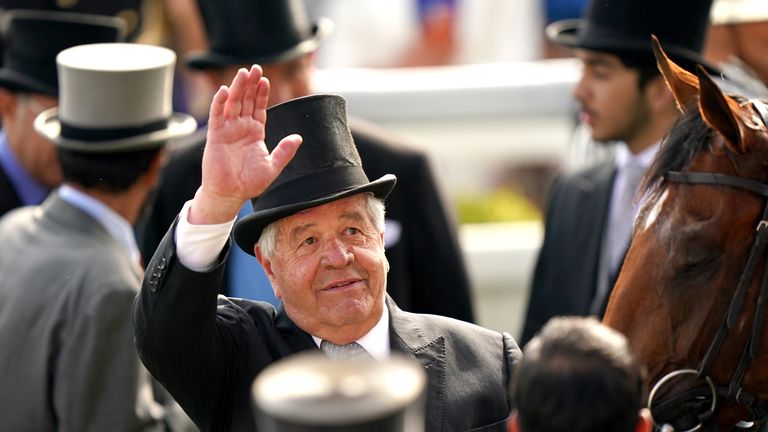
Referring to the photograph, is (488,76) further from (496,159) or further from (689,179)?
(689,179)

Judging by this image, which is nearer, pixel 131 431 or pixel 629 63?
pixel 131 431

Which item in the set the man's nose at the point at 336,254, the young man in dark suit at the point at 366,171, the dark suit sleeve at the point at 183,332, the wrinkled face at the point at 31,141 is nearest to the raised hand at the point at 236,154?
the dark suit sleeve at the point at 183,332

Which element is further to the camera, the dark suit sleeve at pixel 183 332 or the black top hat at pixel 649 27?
the black top hat at pixel 649 27

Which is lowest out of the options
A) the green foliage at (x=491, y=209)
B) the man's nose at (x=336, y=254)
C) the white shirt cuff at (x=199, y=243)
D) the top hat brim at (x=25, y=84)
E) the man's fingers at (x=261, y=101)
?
the green foliage at (x=491, y=209)

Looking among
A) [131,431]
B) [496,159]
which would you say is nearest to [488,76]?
[496,159]

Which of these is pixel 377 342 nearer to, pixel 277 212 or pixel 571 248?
pixel 277 212

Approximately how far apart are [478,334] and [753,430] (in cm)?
90

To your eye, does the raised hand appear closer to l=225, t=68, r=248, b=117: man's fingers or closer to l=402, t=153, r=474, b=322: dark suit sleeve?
l=225, t=68, r=248, b=117: man's fingers

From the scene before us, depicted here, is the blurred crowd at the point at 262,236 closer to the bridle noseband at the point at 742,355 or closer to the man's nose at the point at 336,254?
the man's nose at the point at 336,254

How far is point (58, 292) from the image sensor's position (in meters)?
5.32

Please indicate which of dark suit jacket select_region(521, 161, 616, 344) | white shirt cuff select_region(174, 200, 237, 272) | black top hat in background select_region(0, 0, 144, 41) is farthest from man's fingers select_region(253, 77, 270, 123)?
black top hat in background select_region(0, 0, 144, 41)

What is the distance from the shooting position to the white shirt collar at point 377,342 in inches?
164

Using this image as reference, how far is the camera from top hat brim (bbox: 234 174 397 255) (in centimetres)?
405

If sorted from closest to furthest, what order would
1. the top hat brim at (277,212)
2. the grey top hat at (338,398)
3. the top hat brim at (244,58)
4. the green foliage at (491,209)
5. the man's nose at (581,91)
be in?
1. the grey top hat at (338,398)
2. the top hat brim at (277,212)
3. the man's nose at (581,91)
4. the top hat brim at (244,58)
5. the green foliage at (491,209)
